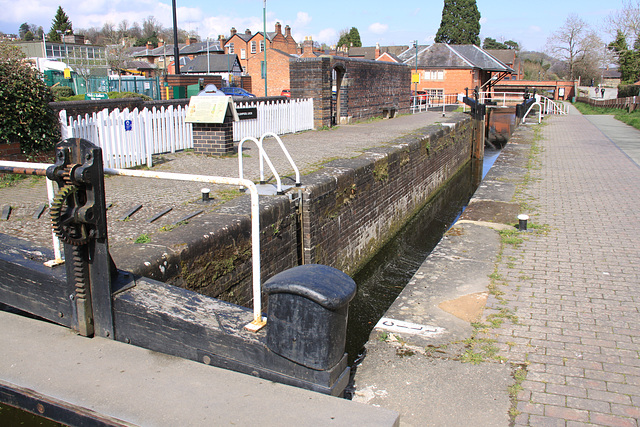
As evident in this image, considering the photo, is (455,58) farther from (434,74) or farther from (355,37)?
(355,37)

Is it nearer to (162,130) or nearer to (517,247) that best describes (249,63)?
(162,130)

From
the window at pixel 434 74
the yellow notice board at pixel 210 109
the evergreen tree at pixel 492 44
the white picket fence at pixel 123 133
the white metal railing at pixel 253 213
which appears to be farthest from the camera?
the evergreen tree at pixel 492 44

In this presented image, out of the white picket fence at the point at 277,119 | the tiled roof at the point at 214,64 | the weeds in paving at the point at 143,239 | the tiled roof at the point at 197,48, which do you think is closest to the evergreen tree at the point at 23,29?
the tiled roof at the point at 197,48

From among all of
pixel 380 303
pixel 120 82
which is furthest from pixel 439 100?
pixel 380 303

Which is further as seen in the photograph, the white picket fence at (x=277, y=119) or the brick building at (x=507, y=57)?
the brick building at (x=507, y=57)

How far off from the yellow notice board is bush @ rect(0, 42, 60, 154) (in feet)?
9.32

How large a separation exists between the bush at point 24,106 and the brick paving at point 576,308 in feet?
22.1

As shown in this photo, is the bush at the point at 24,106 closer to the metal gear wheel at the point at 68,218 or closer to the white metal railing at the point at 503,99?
the metal gear wheel at the point at 68,218

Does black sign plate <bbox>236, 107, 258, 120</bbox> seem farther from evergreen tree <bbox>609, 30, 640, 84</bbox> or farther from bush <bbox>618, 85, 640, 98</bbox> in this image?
evergreen tree <bbox>609, 30, 640, 84</bbox>

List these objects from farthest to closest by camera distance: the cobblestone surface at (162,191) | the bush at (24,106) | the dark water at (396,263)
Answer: the bush at (24,106), the dark water at (396,263), the cobblestone surface at (162,191)

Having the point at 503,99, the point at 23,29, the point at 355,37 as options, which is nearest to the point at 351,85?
the point at 503,99

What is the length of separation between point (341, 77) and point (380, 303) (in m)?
12.0

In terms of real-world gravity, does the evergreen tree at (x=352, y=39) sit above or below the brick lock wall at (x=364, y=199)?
above

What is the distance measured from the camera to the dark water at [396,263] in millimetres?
6982
